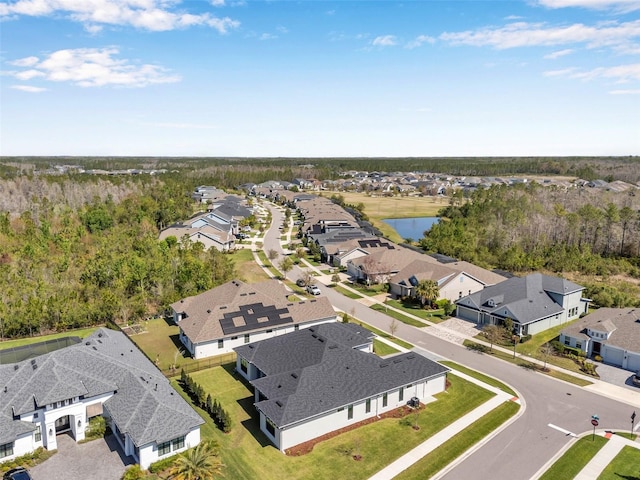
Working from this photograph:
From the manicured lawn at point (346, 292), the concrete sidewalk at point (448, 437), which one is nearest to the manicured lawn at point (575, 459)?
the concrete sidewalk at point (448, 437)

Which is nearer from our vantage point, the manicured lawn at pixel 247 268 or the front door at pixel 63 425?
the front door at pixel 63 425

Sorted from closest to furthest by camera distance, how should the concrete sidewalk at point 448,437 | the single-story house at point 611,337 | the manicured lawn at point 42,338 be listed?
the concrete sidewalk at point 448,437, the single-story house at point 611,337, the manicured lawn at point 42,338

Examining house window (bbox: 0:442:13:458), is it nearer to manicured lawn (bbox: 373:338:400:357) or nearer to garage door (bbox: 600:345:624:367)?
manicured lawn (bbox: 373:338:400:357)

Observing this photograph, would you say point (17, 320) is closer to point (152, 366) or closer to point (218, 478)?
point (152, 366)

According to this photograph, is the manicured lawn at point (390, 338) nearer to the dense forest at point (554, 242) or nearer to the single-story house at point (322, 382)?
the single-story house at point (322, 382)

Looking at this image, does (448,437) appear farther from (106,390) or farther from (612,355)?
(106,390)

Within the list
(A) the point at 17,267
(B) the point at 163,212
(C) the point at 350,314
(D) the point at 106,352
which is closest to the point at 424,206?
(B) the point at 163,212

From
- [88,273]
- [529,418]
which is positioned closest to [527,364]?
[529,418]
